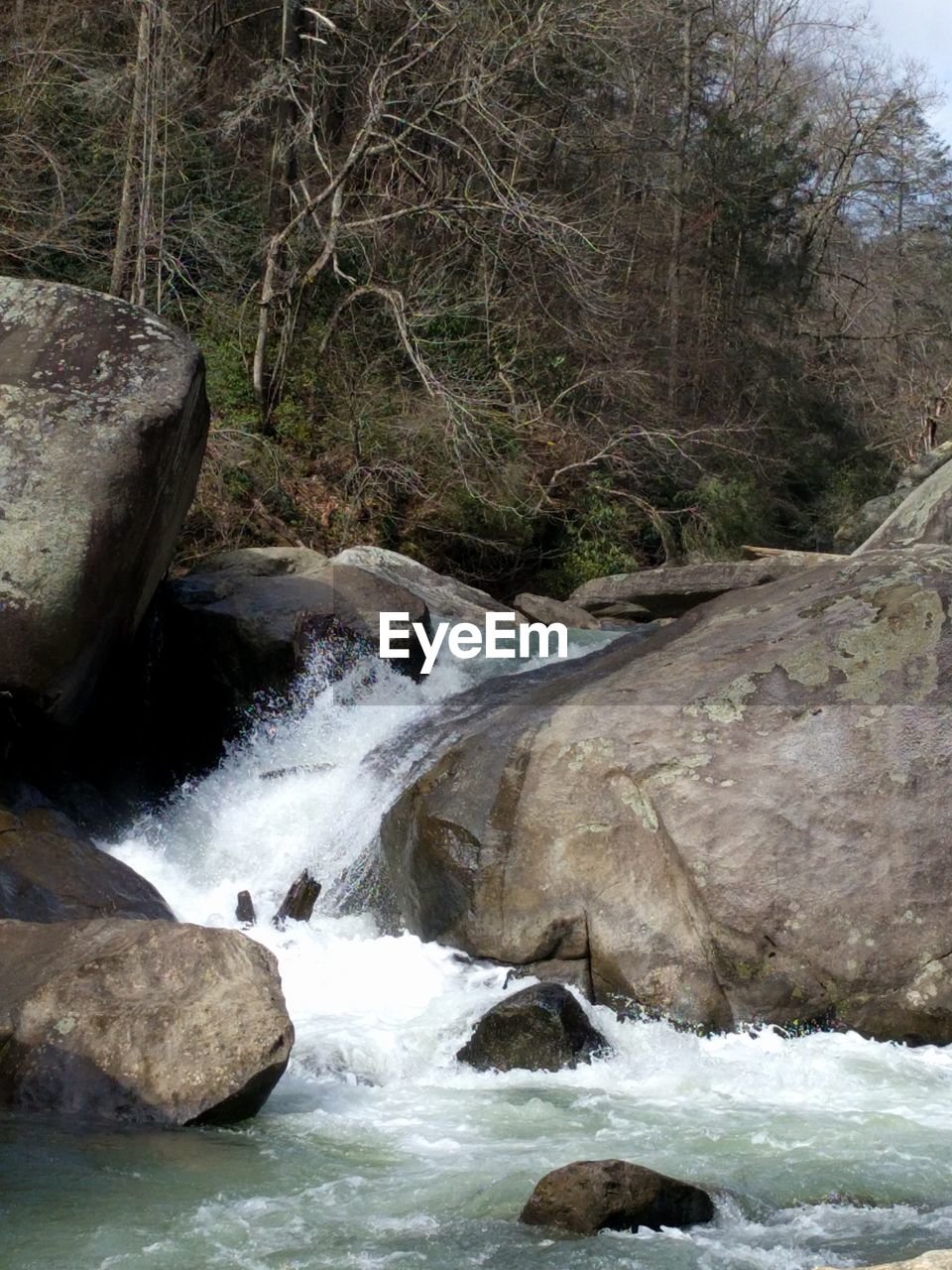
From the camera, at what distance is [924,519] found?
8812 mm

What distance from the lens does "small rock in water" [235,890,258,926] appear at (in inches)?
273

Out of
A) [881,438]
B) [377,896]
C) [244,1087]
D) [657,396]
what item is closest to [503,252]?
[657,396]

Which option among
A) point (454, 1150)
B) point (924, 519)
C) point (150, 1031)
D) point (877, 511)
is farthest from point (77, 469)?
point (877, 511)

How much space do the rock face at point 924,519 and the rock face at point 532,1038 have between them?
403 centimetres

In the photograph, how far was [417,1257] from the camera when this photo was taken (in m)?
3.51

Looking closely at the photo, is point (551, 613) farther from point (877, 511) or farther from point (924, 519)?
point (877, 511)

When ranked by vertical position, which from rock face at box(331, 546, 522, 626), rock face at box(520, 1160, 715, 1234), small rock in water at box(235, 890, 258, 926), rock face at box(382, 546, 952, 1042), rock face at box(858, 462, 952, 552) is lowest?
small rock in water at box(235, 890, 258, 926)

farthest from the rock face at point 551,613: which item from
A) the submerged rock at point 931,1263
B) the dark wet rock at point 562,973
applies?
the submerged rock at point 931,1263

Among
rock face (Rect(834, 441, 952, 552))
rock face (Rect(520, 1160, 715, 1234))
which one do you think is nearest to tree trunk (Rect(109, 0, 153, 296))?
rock face (Rect(834, 441, 952, 552))

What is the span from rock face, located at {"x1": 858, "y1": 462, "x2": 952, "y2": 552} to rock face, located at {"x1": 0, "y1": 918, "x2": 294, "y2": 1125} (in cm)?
496

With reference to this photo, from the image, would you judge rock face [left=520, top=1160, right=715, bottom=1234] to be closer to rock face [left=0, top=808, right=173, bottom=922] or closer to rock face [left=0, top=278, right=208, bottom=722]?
rock face [left=0, top=808, right=173, bottom=922]

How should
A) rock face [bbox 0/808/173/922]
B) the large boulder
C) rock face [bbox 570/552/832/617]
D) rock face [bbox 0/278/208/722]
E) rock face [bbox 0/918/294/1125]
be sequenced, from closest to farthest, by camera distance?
rock face [bbox 0/918/294/1125], rock face [bbox 0/808/173/922], rock face [bbox 0/278/208/722], the large boulder, rock face [bbox 570/552/832/617]

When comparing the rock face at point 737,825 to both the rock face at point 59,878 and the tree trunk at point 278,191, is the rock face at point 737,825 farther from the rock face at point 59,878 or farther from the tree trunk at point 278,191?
the tree trunk at point 278,191

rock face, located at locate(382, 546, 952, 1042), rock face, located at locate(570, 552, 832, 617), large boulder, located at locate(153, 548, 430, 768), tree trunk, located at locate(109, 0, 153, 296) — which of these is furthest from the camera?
tree trunk, located at locate(109, 0, 153, 296)
